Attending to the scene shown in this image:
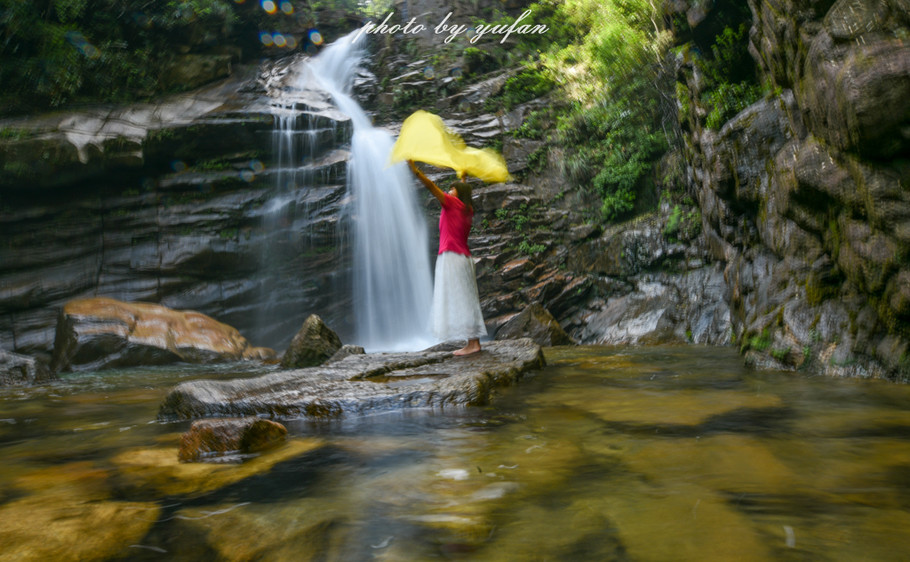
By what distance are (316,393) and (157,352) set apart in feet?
25.7

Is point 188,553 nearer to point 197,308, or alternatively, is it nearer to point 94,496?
Result: point 94,496

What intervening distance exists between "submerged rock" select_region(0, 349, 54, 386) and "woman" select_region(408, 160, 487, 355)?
19.6ft

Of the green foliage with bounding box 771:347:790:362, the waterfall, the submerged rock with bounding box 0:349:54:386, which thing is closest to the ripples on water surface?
the green foliage with bounding box 771:347:790:362

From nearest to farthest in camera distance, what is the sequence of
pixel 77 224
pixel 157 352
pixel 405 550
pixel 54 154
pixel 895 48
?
pixel 405 550, pixel 895 48, pixel 157 352, pixel 54 154, pixel 77 224

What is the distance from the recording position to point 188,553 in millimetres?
1794

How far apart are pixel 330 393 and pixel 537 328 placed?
659 cm

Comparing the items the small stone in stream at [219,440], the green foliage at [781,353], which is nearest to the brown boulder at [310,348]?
the small stone in stream at [219,440]

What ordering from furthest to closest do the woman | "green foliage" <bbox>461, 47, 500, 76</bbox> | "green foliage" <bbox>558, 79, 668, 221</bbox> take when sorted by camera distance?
1. "green foliage" <bbox>461, 47, 500, 76</bbox>
2. "green foliage" <bbox>558, 79, 668, 221</bbox>
3. the woman

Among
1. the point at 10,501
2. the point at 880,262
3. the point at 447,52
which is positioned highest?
the point at 447,52

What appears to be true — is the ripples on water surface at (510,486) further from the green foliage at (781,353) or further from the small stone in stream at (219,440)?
the green foliage at (781,353)

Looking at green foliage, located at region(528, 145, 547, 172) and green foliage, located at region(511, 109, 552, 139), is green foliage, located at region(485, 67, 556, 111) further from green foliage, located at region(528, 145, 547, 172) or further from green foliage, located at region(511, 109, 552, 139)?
green foliage, located at region(528, 145, 547, 172)

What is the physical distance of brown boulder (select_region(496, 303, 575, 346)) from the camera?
1038 centimetres

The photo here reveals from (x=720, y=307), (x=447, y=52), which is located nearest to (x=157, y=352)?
(x=720, y=307)

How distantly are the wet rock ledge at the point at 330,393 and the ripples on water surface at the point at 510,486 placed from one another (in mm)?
235
